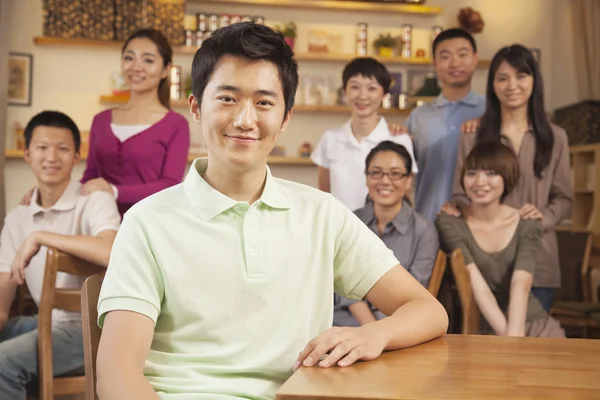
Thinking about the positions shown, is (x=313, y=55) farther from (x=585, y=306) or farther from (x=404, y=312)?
(x=404, y=312)

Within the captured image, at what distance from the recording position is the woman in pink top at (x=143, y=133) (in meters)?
3.47

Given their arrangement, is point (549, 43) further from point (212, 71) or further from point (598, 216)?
point (212, 71)

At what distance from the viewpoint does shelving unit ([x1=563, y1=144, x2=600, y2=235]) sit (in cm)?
686

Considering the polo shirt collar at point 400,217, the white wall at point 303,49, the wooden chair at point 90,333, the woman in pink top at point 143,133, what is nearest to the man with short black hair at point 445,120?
the polo shirt collar at point 400,217

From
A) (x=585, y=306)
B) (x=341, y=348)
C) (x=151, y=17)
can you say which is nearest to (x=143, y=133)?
(x=341, y=348)

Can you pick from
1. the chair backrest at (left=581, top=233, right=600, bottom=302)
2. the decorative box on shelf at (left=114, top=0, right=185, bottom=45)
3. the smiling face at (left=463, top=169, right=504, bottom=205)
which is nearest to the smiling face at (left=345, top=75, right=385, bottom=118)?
the smiling face at (left=463, top=169, right=504, bottom=205)

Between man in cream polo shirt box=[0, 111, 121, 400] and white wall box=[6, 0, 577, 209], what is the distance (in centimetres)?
324

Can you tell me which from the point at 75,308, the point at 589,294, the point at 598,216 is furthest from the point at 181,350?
the point at 598,216

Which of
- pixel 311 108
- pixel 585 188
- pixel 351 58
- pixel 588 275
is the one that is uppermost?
pixel 351 58

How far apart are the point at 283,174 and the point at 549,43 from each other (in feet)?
8.18

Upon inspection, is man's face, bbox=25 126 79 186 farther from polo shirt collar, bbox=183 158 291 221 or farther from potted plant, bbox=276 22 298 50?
potted plant, bbox=276 22 298 50

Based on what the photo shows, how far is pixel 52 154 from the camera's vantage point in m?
3.21

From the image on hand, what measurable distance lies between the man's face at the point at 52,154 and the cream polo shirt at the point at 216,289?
1722 mm

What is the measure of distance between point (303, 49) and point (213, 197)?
5.39 m
